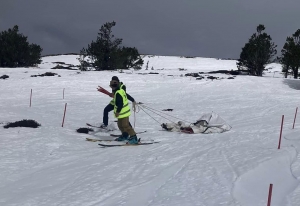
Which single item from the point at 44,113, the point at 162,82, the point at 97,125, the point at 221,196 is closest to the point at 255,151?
the point at 221,196

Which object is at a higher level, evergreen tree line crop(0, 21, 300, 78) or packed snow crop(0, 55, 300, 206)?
evergreen tree line crop(0, 21, 300, 78)

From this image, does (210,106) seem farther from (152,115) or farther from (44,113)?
(44,113)

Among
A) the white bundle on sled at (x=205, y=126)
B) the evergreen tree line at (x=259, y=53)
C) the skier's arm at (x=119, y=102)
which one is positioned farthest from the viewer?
the evergreen tree line at (x=259, y=53)

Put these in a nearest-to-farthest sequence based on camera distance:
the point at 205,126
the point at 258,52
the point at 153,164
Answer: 1. the point at 153,164
2. the point at 205,126
3. the point at 258,52

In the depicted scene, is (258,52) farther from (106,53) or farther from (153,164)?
(153,164)

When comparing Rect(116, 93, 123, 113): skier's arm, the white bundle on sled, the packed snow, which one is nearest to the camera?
the packed snow

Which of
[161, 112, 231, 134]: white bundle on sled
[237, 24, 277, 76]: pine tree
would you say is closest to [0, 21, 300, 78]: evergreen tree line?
[237, 24, 277, 76]: pine tree

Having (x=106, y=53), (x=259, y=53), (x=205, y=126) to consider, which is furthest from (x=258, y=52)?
(x=205, y=126)

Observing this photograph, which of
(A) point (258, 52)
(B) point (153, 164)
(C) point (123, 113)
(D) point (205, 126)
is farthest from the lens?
(A) point (258, 52)

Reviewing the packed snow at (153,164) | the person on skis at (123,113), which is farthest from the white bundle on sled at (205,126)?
the person on skis at (123,113)

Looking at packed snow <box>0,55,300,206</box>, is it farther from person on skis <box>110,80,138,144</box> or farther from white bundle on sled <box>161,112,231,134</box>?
person on skis <box>110,80,138,144</box>

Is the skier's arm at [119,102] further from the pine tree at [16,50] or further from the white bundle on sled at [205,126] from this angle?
the pine tree at [16,50]

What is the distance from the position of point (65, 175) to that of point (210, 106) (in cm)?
1357

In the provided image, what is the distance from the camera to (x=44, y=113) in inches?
603
